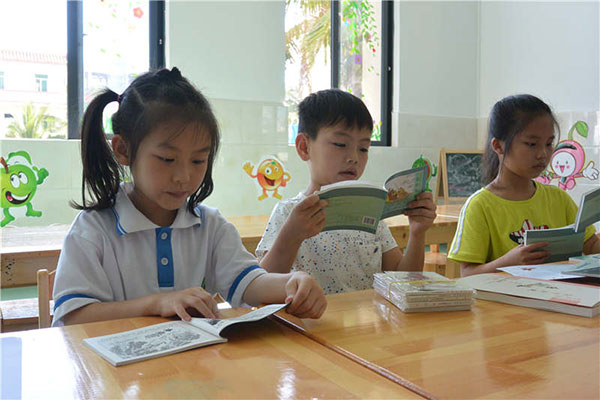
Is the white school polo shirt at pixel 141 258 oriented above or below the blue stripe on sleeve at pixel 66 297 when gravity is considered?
above

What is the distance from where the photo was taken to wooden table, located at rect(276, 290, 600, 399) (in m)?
0.64

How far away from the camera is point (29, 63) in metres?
3.06

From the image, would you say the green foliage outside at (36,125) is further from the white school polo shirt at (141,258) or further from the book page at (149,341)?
the book page at (149,341)

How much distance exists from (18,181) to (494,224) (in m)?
2.60

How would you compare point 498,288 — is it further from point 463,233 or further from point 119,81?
point 119,81

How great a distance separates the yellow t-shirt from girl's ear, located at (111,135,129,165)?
44.2 inches

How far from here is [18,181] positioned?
9.74ft

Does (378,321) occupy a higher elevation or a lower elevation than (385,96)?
lower

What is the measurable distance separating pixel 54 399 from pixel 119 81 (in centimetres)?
309

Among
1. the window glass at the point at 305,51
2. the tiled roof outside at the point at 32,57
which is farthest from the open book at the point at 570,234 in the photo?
the tiled roof outside at the point at 32,57

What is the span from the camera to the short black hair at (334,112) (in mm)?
1608

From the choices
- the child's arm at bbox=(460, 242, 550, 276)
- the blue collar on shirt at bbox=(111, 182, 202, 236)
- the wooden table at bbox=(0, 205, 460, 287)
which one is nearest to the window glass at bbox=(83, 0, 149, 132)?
the wooden table at bbox=(0, 205, 460, 287)

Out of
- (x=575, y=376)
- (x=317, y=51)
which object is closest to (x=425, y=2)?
(x=317, y=51)

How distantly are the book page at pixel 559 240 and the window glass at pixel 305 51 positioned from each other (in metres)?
2.49
